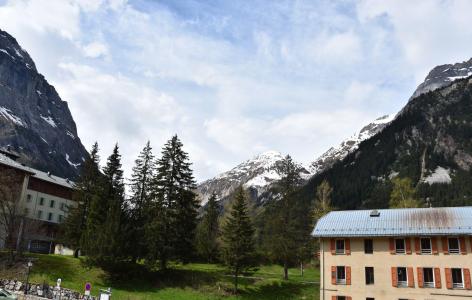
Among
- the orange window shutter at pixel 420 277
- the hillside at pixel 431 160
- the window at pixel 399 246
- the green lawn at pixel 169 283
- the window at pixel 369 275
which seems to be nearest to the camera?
the orange window shutter at pixel 420 277

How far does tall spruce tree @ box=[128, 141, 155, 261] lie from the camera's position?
171 feet

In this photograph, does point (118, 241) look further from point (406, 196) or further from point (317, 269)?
point (406, 196)

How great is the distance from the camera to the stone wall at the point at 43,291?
40.3m

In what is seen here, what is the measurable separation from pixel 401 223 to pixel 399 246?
7.86ft

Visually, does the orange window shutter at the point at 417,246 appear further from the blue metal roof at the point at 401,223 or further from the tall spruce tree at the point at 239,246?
the tall spruce tree at the point at 239,246

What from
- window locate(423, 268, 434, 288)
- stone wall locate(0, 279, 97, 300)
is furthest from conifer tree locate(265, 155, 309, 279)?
stone wall locate(0, 279, 97, 300)

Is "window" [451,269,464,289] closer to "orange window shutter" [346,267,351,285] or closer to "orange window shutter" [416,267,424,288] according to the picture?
"orange window shutter" [416,267,424,288]

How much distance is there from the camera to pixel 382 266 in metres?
44.3

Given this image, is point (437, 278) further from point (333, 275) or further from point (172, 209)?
point (172, 209)

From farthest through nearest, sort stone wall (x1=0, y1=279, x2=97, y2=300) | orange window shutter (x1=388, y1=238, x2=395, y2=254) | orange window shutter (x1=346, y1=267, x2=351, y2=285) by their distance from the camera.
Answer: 1. orange window shutter (x1=346, y1=267, x2=351, y2=285)
2. orange window shutter (x1=388, y1=238, x2=395, y2=254)
3. stone wall (x1=0, y1=279, x2=97, y2=300)

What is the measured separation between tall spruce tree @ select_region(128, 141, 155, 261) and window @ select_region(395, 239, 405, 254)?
28640mm

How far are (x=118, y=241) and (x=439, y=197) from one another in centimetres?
13852

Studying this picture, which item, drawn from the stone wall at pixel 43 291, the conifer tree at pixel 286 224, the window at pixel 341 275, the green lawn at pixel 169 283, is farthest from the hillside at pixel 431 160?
the stone wall at pixel 43 291

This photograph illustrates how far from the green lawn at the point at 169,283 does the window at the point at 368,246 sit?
8.15 metres
